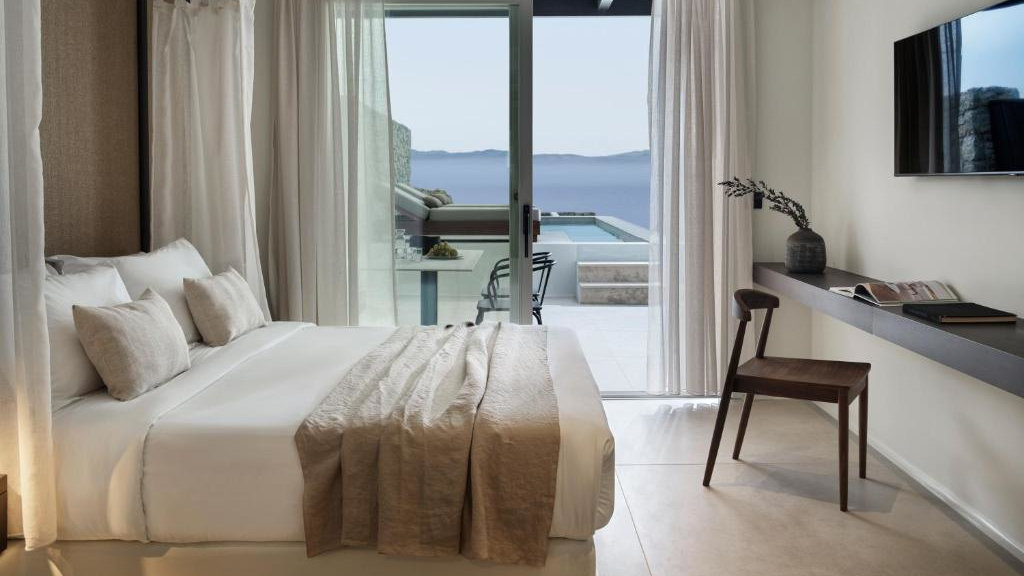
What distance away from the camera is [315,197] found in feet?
16.2

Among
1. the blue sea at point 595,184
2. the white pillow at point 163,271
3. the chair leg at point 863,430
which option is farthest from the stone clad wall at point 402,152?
the blue sea at point 595,184

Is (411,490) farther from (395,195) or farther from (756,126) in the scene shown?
(756,126)

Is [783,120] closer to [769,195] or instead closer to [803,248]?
[769,195]

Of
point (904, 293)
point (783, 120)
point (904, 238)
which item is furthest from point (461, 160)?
point (904, 293)

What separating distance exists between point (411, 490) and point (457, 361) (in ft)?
2.86

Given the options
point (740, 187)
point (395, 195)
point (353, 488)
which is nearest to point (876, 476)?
point (740, 187)

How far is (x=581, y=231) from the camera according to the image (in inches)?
446

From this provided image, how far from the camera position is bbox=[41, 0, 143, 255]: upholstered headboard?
A: 3.44 meters

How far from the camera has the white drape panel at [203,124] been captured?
407 centimetres

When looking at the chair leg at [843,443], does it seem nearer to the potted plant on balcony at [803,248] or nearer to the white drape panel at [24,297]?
the potted plant on balcony at [803,248]

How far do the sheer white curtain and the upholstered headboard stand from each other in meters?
2.79

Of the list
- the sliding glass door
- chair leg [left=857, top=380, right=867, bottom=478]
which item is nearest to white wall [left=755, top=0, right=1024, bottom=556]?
chair leg [left=857, top=380, right=867, bottom=478]

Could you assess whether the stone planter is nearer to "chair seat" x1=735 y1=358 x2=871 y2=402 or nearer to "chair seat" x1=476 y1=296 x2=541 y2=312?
"chair seat" x1=735 y1=358 x2=871 y2=402

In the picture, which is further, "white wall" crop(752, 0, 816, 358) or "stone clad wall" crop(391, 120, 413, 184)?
"stone clad wall" crop(391, 120, 413, 184)
